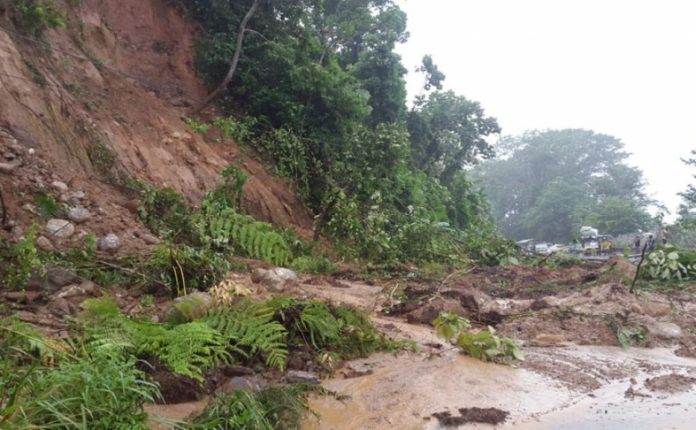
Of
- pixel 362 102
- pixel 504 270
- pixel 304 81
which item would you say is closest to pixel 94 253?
pixel 504 270

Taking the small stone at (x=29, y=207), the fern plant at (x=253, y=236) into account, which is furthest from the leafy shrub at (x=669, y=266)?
the small stone at (x=29, y=207)

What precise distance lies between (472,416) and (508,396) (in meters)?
0.48

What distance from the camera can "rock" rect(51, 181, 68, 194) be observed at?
5.68 m

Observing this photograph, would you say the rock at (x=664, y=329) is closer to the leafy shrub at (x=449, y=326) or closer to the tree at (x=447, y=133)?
the leafy shrub at (x=449, y=326)

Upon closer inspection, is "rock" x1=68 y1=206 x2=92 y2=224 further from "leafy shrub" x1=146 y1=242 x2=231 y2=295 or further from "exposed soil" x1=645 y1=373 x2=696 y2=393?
"exposed soil" x1=645 y1=373 x2=696 y2=393

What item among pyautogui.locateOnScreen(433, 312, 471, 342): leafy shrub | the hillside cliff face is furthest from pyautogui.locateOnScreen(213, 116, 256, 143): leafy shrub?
pyautogui.locateOnScreen(433, 312, 471, 342): leafy shrub

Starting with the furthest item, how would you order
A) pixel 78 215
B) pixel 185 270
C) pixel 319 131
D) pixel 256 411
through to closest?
pixel 319 131 < pixel 78 215 < pixel 185 270 < pixel 256 411

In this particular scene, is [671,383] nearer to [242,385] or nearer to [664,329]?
[664,329]

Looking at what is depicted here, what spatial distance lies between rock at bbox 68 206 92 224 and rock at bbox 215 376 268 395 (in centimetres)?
334

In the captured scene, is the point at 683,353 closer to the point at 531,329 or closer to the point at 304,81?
the point at 531,329

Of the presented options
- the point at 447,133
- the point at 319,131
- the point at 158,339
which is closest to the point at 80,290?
the point at 158,339

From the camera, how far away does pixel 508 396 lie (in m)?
3.24

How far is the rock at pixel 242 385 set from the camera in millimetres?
2758

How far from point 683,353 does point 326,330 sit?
300cm
